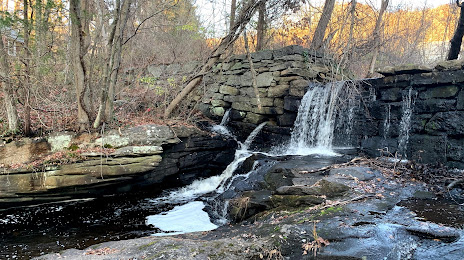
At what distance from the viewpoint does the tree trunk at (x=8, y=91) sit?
6.06m

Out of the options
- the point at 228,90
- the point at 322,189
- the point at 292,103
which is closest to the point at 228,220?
the point at 322,189

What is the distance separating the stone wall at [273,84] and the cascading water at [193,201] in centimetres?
114

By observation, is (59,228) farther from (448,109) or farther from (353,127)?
(448,109)

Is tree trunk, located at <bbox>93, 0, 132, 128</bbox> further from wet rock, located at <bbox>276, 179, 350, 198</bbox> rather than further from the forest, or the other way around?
wet rock, located at <bbox>276, 179, 350, 198</bbox>

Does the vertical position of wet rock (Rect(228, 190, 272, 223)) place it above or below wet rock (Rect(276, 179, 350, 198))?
below

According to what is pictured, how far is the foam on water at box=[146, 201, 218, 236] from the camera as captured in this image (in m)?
5.59

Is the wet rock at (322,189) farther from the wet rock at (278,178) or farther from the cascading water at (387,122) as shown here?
the cascading water at (387,122)

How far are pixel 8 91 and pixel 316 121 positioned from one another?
8168mm

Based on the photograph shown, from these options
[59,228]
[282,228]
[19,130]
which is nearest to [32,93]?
[19,130]

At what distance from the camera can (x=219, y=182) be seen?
26.9 feet

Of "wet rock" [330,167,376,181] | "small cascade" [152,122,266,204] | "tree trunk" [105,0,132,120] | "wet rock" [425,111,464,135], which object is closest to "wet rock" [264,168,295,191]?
"wet rock" [330,167,376,181]

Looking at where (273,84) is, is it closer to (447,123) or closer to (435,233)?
(447,123)

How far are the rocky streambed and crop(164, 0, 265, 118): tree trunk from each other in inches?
157

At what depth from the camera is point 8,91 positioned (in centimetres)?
626
